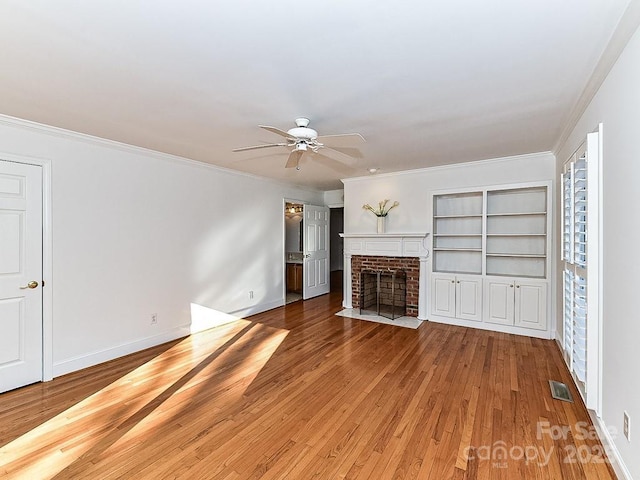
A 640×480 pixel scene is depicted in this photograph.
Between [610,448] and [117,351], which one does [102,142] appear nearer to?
[117,351]

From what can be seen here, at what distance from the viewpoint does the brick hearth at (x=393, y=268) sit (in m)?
5.27

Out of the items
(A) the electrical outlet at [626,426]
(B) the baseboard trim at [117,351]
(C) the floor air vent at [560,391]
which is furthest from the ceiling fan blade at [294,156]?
(C) the floor air vent at [560,391]

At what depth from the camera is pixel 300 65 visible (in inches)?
79.8

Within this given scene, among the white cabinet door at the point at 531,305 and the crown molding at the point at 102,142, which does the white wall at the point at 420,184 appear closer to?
the white cabinet door at the point at 531,305

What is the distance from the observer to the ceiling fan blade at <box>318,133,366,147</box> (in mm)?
2598

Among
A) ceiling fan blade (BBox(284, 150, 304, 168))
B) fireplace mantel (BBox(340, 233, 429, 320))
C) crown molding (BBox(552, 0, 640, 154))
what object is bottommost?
fireplace mantel (BBox(340, 233, 429, 320))

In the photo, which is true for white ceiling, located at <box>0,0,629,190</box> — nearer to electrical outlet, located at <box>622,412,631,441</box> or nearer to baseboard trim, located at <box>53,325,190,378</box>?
electrical outlet, located at <box>622,412,631,441</box>

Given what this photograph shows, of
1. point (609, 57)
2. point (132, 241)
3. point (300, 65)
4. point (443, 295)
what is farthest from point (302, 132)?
point (443, 295)

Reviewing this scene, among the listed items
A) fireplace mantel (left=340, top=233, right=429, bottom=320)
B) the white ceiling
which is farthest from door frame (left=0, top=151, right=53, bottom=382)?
fireplace mantel (left=340, top=233, right=429, bottom=320)

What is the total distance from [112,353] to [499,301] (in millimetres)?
5163

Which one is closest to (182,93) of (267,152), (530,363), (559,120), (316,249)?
(267,152)

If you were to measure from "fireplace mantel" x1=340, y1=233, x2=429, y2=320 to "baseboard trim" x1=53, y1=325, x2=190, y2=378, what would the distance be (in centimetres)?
307

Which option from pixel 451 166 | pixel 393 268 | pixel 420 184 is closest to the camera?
pixel 451 166

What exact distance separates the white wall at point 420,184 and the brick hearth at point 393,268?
1.67ft
